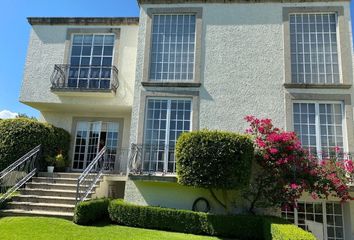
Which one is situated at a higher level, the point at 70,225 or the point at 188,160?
the point at 188,160

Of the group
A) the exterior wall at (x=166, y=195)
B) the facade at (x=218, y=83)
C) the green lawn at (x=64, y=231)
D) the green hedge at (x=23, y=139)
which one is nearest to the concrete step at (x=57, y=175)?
the green hedge at (x=23, y=139)

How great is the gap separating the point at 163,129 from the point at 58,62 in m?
7.14

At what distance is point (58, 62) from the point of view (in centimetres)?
1580

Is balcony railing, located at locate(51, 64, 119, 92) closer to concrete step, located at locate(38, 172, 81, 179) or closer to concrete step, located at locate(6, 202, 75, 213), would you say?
concrete step, located at locate(38, 172, 81, 179)

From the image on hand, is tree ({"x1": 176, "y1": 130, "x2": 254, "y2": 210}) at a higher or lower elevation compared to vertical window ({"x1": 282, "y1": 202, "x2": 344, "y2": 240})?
higher

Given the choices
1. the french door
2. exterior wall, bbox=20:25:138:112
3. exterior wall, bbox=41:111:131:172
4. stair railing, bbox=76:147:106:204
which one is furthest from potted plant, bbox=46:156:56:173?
exterior wall, bbox=20:25:138:112

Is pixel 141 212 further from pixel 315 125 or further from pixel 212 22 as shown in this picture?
pixel 212 22

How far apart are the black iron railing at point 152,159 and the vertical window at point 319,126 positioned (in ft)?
17.3

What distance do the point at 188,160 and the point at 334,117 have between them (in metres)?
6.40

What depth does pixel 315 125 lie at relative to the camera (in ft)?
40.5

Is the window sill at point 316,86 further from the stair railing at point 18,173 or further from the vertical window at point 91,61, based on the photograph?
Result: the stair railing at point 18,173

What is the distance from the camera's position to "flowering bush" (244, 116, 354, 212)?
10.7 meters

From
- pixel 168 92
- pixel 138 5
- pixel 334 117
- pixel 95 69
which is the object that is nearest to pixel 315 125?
pixel 334 117

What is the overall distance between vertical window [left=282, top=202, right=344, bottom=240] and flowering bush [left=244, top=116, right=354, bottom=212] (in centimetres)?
91
